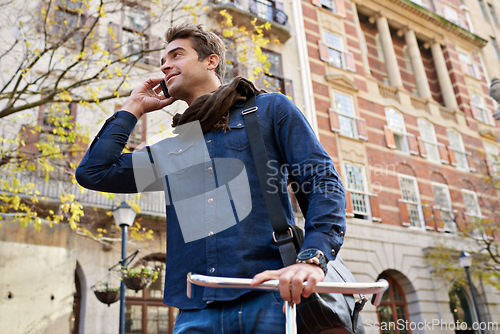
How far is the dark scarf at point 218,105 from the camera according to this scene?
2088 millimetres

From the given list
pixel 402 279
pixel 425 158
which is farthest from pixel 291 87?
pixel 402 279

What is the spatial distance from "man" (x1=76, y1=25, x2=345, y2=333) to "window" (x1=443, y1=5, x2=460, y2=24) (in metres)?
27.7

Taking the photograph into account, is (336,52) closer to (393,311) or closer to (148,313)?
(393,311)

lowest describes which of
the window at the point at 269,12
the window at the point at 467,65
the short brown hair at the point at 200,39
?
the short brown hair at the point at 200,39

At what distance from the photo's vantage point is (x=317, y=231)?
165 cm

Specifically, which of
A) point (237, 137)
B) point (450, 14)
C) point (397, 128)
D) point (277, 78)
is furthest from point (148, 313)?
point (450, 14)

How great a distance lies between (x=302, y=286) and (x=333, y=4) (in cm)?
2187

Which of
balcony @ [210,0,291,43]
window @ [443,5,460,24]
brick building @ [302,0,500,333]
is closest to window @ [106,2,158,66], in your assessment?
balcony @ [210,0,291,43]

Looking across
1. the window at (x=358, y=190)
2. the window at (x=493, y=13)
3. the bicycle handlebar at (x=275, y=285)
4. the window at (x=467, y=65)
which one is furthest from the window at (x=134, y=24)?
the window at (x=493, y=13)

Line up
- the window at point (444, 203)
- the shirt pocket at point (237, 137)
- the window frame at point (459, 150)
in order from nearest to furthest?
the shirt pocket at point (237, 137)
the window at point (444, 203)
the window frame at point (459, 150)

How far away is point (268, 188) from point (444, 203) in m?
20.5

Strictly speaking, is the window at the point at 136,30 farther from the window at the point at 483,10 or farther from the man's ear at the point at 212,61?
the window at the point at 483,10

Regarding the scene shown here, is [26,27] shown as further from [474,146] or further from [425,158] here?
[474,146]

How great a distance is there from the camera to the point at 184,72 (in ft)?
7.64
